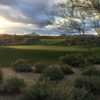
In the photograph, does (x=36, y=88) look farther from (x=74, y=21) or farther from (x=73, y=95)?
(x=74, y=21)

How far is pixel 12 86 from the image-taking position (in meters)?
17.2

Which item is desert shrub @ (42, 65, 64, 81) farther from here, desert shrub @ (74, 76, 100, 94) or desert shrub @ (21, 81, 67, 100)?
desert shrub @ (21, 81, 67, 100)

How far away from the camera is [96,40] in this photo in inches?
1092

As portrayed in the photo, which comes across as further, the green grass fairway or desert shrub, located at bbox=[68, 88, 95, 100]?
the green grass fairway

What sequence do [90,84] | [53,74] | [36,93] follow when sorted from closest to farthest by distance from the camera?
[36,93]
[90,84]
[53,74]

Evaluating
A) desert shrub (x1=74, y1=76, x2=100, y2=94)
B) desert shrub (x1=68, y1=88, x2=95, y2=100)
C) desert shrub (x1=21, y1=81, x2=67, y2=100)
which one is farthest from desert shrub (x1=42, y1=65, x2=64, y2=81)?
desert shrub (x1=68, y1=88, x2=95, y2=100)

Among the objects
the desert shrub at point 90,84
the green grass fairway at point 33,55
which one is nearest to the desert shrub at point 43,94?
the desert shrub at point 90,84

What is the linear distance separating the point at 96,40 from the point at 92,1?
13.8 feet

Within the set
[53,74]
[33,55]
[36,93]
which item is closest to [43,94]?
[36,93]

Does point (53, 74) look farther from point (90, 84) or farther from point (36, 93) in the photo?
point (36, 93)

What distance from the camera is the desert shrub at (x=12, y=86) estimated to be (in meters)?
17.0

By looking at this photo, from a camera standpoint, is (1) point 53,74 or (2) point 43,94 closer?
(2) point 43,94

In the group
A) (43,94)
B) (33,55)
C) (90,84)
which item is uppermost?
(43,94)

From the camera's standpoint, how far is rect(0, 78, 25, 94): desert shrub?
17.0 m
